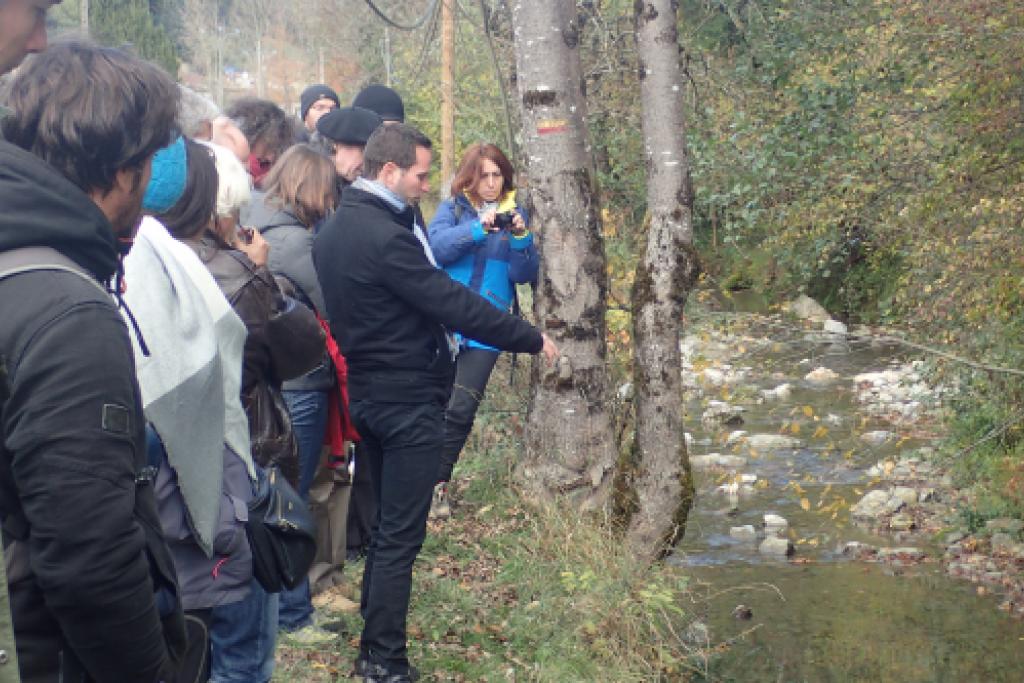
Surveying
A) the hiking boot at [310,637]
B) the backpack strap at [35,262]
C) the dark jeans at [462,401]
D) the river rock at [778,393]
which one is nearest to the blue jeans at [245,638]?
the backpack strap at [35,262]

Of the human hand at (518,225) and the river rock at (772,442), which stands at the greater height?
the human hand at (518,225)

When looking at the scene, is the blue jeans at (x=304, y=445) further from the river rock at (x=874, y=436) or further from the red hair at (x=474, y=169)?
the river rock at (x=874, y=436)

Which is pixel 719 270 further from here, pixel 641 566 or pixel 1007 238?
pixel 641 566

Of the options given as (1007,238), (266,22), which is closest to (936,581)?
(1007,238)

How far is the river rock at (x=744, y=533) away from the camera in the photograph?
30.0 feet

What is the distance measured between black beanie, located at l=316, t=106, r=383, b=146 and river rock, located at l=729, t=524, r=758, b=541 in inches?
194

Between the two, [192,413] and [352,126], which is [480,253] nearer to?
[352,126]

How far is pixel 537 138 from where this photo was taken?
20.0 feet

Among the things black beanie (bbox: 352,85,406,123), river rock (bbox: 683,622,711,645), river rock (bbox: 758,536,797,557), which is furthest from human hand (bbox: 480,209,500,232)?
river rock (bbox: 758,536,797,557)

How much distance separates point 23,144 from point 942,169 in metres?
7.69

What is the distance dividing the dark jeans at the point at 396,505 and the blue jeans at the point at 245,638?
1.11 m

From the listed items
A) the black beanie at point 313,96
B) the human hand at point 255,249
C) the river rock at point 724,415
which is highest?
the black beanie at point 313,96

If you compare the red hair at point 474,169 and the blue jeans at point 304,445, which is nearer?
the blue jeans at point 304,445

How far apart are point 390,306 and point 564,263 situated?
2.00 m
